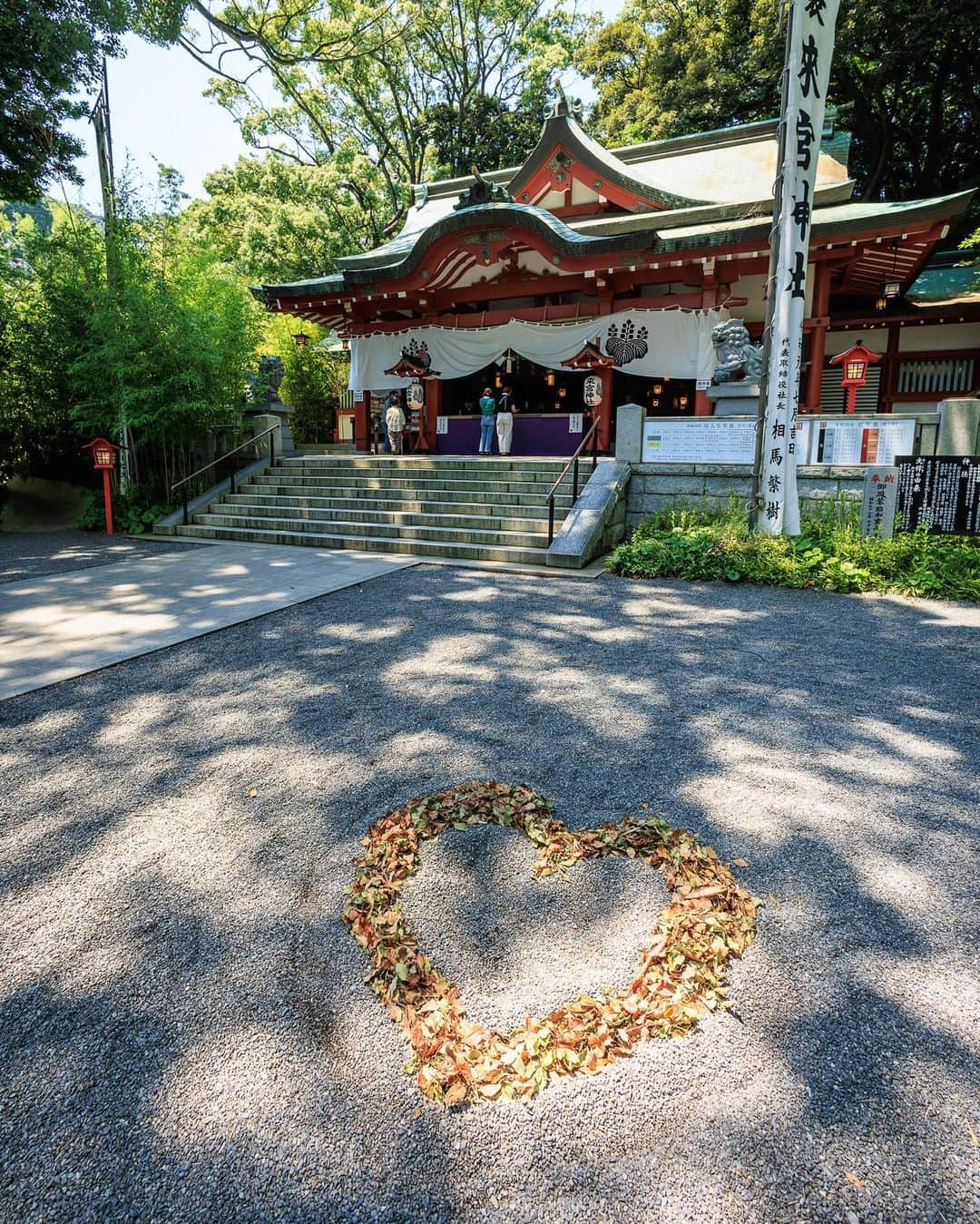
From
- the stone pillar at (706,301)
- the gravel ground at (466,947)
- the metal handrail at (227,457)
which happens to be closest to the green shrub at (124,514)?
the metal handrail at (227,457)

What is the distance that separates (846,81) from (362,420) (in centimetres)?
1896

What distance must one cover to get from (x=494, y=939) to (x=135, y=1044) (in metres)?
1.04

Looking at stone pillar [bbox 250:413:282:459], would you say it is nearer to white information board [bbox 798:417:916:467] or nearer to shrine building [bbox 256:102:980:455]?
shrine building [bbox 256:102:980:455]

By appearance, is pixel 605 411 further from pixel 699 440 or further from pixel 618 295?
pixel 699 440

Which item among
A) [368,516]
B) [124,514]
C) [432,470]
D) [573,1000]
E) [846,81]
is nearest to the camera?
[573,1000]

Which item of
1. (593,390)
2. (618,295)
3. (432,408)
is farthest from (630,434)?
(432,408)

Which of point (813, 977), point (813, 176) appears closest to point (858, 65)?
point (813, 176)

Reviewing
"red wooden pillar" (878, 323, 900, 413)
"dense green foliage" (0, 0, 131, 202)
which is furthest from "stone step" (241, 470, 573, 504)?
"red wooden pillar" (878, 323, 900, 413)

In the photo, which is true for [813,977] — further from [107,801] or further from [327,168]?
[327,168]

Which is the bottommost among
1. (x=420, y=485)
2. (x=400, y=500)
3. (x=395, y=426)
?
(x=400, y=500)

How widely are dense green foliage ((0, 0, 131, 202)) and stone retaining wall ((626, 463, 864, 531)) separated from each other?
10.7 meters

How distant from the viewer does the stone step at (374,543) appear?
28.8ft

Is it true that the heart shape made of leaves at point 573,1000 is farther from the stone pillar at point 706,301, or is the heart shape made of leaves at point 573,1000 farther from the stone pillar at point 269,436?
the stone pillar at point 269,436

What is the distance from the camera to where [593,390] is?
13141 mm
